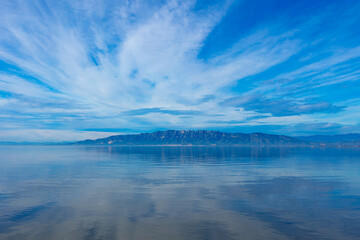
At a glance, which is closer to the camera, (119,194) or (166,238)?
(166,238)

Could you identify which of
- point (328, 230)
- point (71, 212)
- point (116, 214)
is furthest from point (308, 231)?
point (71, 212)

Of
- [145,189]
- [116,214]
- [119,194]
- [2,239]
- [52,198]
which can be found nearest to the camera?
[2,239]

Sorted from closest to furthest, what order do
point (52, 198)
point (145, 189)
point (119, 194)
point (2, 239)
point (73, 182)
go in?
point (2, 239) < point (52, 198) < point (119, 194) < point (145, 189) < point (73, 182)

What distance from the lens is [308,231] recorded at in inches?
632

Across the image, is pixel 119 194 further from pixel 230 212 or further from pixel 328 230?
pixel 328 230

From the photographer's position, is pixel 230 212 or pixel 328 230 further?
pixel 230 212

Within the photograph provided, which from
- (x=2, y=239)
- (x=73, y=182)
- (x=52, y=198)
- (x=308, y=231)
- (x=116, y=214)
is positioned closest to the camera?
(x=2, y=239)

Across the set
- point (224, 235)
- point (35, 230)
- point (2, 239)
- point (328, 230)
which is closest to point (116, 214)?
point (35, 230)

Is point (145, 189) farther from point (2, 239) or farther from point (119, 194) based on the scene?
point (2, 239)

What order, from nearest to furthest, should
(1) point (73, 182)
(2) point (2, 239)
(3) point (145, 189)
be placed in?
(2) point (2, 239), (3) point (145, 189), (1) point (73, 182)

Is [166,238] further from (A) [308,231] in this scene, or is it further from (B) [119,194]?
(B) [119,194]

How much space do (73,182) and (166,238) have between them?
24.6m

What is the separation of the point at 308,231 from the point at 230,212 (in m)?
6.07

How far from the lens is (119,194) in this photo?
26.7 metres
